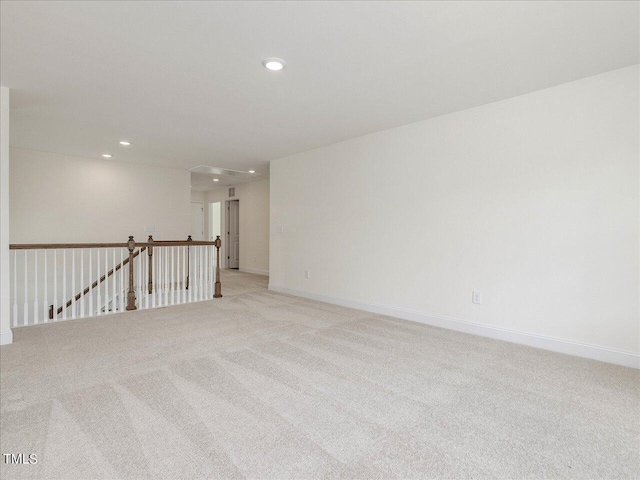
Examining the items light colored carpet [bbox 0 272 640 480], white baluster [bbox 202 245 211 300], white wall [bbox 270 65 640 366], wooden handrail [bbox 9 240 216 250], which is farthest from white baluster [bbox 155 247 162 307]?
white wall [bbox 270 65 640 366]

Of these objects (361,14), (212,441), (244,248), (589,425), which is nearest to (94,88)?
(361,14)

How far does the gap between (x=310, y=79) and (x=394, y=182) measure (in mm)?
1944

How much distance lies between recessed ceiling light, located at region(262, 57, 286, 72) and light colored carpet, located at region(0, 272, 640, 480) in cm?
244

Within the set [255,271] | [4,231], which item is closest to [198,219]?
[255,271]

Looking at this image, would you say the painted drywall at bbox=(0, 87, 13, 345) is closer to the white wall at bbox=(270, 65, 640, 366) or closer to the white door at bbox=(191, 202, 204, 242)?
the white wall at bbox=(270, 65, 640, 366)

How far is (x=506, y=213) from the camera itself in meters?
3.54

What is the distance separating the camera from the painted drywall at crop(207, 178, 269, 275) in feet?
29.0

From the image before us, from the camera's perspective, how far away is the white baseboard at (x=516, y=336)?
2.93 metres

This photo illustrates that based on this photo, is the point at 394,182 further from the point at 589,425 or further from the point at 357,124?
the point at 589,425

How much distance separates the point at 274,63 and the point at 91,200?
5.46 metres

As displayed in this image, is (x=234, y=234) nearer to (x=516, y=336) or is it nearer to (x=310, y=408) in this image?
(x=516, y=336)

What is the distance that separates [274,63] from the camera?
2.75 meters

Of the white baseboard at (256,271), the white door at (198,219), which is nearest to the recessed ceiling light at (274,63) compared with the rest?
the white baseboard at (256,271)

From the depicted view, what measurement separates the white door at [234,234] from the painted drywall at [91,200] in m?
2.40
